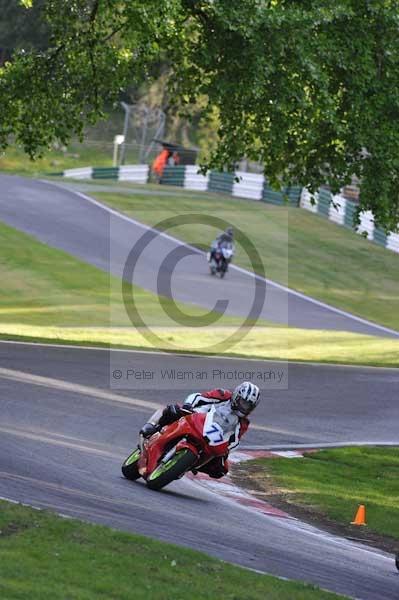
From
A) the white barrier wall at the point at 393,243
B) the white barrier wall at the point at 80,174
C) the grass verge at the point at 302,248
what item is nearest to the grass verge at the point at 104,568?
the grass verge at the point at 302,248

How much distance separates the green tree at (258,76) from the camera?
19234 millimetres

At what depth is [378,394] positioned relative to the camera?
20859 mm

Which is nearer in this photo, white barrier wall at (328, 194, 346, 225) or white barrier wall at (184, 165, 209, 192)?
white barrier wall at (328, 194, 346, 225)

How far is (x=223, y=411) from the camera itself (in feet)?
36.6

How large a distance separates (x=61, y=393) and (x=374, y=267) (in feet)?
93.1

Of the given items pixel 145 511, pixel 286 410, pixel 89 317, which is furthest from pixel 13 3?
pixel 145 511

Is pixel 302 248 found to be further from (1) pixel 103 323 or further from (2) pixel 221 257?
(1) pixel 103 323

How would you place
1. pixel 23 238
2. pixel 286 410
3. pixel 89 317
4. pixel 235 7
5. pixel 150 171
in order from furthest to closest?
pixel 150 171 → pixel 23 238 → pixel 89 317 → pixel 235 7 → pixel 286 410

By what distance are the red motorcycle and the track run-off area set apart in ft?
0.73

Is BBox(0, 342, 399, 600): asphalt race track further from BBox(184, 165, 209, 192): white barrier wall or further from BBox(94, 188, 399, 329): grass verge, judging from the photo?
BBox(184, 165, 209, 192): white barrier wall

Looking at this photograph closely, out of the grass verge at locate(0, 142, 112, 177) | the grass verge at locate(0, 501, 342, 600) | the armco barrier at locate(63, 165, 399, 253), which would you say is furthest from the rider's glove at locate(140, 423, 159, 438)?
the grass verge at locate(0, 142, 112, 177)

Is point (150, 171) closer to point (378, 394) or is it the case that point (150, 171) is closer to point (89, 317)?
point (89, 317)

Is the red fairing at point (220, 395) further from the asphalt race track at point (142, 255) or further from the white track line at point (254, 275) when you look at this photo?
the white track line at point (254, 275)

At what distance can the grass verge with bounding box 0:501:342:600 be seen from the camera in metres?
6.95
